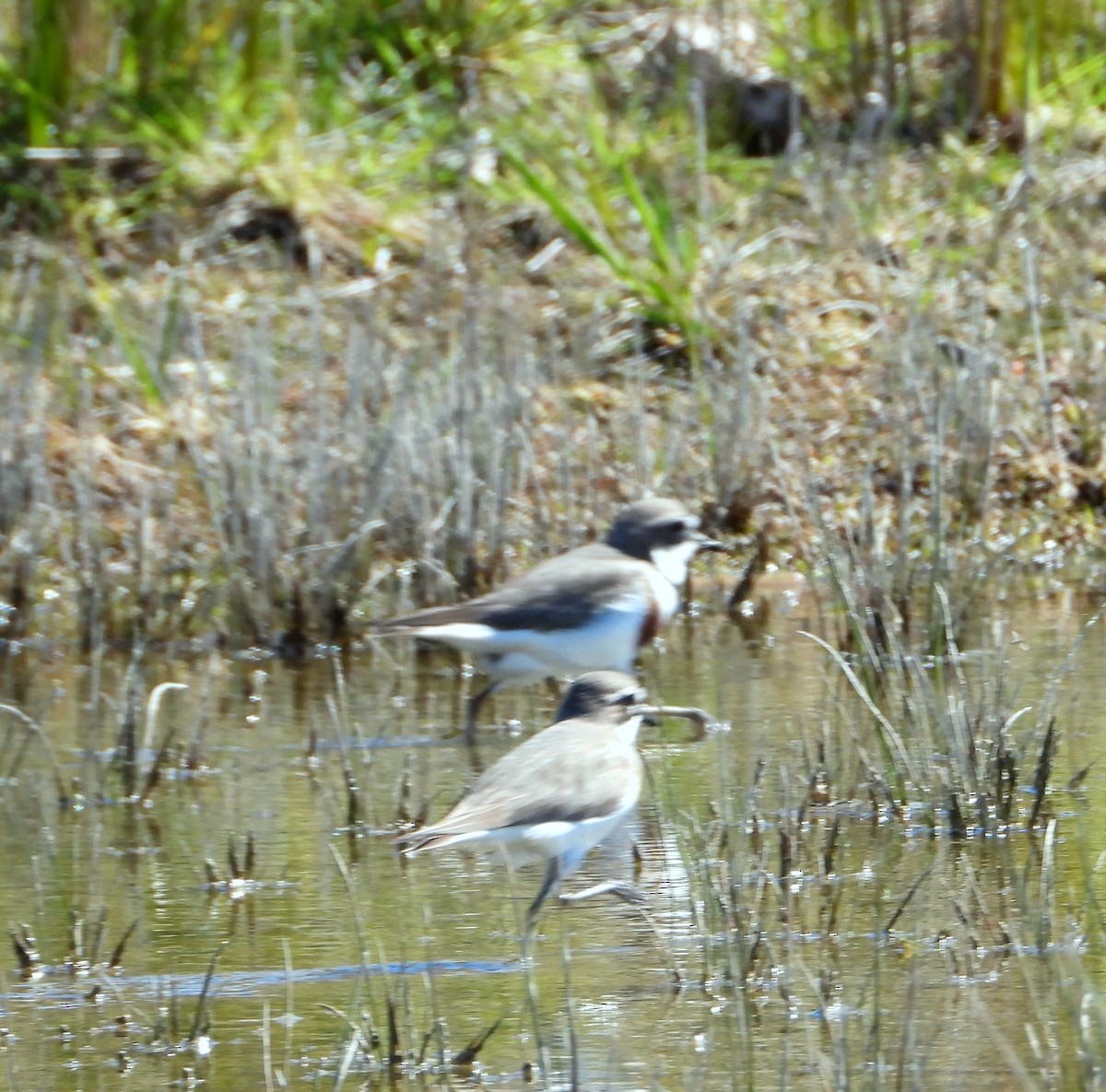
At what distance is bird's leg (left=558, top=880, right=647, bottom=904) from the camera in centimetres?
525

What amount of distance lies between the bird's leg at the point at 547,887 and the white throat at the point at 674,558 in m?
3.41

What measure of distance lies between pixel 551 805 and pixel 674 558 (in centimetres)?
365

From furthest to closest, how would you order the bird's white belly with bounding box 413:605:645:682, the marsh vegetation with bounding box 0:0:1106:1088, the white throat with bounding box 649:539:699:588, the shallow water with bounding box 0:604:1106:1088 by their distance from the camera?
1. the white throat with bounding box 649:539:699:588
2. the bird's white belly with bounding box 413:605:645:682
3. the marsh vegetation with bounding box 0:0:1106:1088
4. the shallow water with bounding box 0:604:1106:1088

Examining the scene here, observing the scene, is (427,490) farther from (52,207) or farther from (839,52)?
(839,52)

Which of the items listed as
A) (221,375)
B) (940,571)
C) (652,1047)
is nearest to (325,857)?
(652,1047)

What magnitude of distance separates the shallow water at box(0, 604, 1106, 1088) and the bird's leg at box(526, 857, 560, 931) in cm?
8

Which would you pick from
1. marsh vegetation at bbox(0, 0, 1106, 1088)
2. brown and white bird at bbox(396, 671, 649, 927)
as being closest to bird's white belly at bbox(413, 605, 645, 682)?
marsh vegetation at bbox(0, 0, 1106, 1088)

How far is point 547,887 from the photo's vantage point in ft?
17.5

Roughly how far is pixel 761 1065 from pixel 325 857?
210 centimetres

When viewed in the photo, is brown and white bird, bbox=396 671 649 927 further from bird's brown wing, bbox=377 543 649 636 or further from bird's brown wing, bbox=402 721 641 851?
bird's brown wing, bbox=377 543 649 636

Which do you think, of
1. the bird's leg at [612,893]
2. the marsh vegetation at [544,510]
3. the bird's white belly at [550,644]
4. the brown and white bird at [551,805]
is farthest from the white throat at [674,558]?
the bird's leg at [612,893]

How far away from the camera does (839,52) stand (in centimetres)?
1427

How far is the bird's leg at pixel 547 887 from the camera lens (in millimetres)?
5168

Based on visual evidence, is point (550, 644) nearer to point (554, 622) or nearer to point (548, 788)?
point (554, 622)
